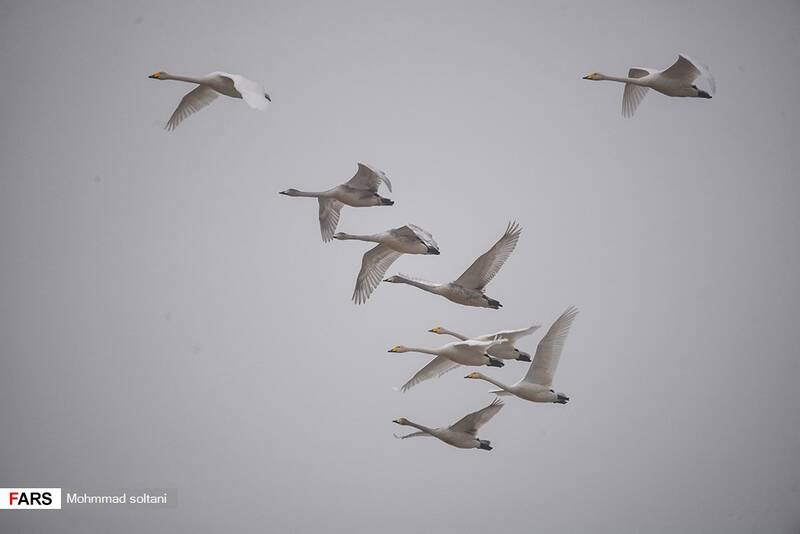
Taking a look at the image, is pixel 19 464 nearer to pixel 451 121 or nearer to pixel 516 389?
pixel 516 389

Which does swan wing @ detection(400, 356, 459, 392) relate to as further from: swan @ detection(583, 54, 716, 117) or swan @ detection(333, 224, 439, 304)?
swan @ detection(583, 54, 716, 117)

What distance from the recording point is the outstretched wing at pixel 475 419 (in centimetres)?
1424

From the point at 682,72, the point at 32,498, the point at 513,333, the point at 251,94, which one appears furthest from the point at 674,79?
the point at 32,498

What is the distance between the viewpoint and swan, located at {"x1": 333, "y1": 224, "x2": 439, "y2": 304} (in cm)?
1281

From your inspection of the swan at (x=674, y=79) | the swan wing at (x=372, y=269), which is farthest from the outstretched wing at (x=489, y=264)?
the swan at (x=674, y=79)

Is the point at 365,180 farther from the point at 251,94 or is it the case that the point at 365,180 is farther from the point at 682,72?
the point at 682,72

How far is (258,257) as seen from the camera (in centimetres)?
3120

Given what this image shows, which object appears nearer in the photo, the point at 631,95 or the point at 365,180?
the point at 365,180

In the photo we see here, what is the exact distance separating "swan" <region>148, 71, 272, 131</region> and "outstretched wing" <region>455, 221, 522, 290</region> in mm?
3301

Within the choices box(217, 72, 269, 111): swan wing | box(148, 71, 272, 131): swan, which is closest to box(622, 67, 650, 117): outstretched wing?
box(148, 71, 272, 131): swan

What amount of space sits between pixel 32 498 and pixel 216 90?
1173 cm

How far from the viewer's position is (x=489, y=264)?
13.6 m

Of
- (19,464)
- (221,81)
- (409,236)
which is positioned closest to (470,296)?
(409,236)

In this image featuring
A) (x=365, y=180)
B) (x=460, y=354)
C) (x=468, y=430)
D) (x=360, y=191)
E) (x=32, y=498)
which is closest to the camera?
(x=460, y=354)
